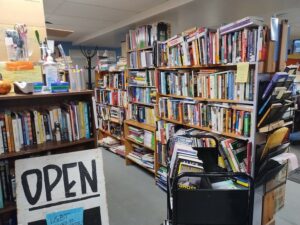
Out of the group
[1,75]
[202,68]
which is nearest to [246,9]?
[202,68]

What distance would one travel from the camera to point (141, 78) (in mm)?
3246

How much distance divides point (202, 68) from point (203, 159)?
3.21ft

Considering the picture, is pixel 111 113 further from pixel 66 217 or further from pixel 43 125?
pixel 66 217

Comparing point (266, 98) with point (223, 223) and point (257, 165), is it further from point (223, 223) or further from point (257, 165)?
point (223, 223)

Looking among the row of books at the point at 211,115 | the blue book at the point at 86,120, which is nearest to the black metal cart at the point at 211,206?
the row of books at the point at 211,115

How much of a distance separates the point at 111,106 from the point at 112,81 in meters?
0.49

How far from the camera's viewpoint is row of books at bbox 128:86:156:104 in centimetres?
307

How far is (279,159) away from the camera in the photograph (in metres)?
1.70

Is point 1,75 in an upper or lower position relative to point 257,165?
upper

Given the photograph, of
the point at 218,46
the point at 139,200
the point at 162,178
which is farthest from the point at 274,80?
the point at 139,200

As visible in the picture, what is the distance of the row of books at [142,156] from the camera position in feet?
10.3

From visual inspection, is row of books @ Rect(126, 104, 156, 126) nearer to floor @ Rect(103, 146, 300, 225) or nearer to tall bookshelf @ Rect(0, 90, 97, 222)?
floor @ Rect(103, 146, 300, 225)

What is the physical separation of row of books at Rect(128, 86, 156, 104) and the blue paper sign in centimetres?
186

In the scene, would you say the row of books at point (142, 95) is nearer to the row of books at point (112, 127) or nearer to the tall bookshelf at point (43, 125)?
the row of books at point (112, 127)
